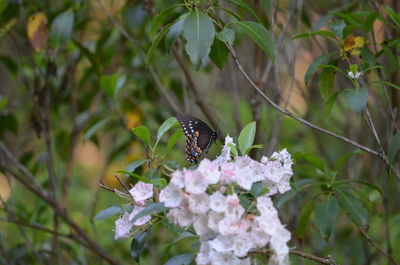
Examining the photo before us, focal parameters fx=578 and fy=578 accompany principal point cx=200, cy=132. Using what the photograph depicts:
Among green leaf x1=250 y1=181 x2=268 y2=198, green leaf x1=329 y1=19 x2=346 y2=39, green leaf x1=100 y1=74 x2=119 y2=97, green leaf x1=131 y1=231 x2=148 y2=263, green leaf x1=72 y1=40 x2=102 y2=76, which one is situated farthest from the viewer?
green leaf x1=72 y1=40 x2=102 y2=76

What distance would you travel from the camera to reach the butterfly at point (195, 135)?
6.24 feet

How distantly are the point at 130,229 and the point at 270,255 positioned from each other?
38 cm

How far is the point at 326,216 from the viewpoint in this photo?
187 centimetres

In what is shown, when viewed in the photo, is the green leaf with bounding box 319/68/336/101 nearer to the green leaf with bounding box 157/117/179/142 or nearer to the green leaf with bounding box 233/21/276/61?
the green leaf with bounding box 233/21/276/61

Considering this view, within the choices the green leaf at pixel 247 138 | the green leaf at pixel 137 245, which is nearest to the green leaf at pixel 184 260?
the green leaf at pixel 137 245

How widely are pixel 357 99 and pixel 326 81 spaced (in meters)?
0.32

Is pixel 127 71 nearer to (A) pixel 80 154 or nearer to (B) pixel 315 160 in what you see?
(B) pixel 315 160

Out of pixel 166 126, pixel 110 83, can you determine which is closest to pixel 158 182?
pixel 166 126

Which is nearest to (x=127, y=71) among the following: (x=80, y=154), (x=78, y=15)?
(x=78, y=15)

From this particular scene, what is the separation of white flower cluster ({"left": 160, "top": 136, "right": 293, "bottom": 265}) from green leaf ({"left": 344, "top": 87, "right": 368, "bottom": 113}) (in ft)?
1.93

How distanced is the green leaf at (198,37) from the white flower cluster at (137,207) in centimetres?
41

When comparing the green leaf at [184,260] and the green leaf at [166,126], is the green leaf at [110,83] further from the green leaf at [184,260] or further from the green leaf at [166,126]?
the green leaf at [184,260]

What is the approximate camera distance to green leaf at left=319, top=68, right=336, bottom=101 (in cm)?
200

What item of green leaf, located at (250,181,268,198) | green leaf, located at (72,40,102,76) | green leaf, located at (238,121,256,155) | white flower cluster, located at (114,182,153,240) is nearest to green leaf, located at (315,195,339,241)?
green leaf, located at (238,121,256,155)
